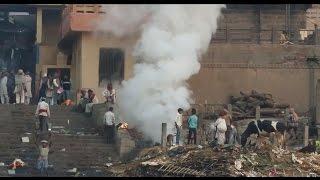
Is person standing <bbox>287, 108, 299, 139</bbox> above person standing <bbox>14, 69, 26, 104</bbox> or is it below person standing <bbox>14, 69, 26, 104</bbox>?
below

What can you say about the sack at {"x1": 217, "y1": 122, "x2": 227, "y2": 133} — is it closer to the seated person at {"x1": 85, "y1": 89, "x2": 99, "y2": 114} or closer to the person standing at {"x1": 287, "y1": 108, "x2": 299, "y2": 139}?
the person standing at {"x1": 287, "y1": 108, "x2": 299, "y2": 139}

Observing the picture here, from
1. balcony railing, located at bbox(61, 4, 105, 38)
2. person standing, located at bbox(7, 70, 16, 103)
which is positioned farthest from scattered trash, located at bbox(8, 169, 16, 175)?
balcony railing, located at bbox(61, 4, 105, 38)

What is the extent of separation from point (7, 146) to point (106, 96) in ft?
17.1

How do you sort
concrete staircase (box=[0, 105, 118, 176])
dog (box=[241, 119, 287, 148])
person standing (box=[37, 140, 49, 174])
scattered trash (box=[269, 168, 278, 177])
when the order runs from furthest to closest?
dog (box=[241, 119, 287, 148])
concrete staircase (box=[0, 105, 118, 176])
person standing (box=[37, 140, 49, 174])
scattered trash (box=[269, 168, 278, 177])

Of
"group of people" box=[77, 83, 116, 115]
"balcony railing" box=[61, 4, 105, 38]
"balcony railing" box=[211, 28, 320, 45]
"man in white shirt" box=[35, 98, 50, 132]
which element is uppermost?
"balcony railing" box=[61, 4, 105, 38]

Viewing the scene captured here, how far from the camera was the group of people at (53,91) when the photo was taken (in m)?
31.7

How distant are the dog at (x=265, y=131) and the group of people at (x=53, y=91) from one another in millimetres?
8528

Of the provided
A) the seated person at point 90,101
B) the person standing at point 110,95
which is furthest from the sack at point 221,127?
the seated person at point 90,101

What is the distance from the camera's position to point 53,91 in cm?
3228

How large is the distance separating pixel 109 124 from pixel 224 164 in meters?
5.30

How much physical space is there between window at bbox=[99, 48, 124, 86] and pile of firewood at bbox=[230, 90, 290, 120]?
4.54m

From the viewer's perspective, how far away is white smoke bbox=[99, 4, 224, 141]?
27594 mm

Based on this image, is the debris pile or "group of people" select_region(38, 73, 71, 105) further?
"group of people" select_region(38, 73, 71, 105)

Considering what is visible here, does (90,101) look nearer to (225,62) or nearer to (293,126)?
(225,62)
